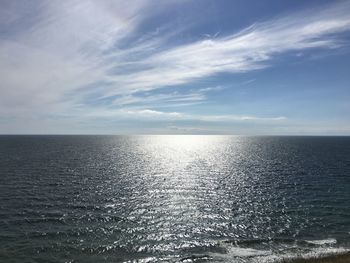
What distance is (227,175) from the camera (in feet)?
308

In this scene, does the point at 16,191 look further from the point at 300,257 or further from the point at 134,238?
the point at 300,257

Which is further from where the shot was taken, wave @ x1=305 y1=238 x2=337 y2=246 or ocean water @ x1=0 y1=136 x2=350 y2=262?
wave @ x1=305 y1=238 x2=337 y2=246

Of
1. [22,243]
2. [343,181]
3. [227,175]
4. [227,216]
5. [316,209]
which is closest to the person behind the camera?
[22,243]

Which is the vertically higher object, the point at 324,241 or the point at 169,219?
the point at 169,219

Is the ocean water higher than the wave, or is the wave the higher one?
the ocean water

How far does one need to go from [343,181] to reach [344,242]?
4626cm

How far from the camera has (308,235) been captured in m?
42.7

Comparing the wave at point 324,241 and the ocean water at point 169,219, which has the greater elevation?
the ocean water at point 169,219

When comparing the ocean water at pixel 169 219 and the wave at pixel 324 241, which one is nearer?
the ocean water at pixel 169 219

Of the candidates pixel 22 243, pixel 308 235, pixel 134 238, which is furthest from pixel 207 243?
pixel 22 243

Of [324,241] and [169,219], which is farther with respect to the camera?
[169,219]

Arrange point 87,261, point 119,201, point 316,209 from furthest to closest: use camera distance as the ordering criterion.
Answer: point 119,201, point 316,209, point 87,261

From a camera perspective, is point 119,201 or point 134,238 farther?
point 119,201

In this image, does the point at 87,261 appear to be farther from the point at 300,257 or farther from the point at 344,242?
the point at 344,242
